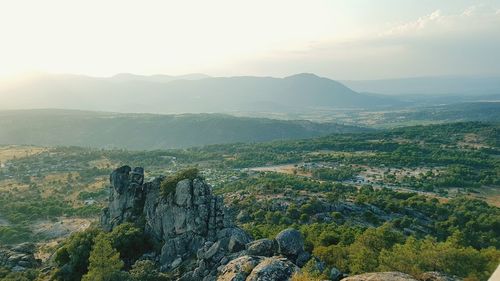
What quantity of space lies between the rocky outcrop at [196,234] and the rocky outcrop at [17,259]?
403 inches

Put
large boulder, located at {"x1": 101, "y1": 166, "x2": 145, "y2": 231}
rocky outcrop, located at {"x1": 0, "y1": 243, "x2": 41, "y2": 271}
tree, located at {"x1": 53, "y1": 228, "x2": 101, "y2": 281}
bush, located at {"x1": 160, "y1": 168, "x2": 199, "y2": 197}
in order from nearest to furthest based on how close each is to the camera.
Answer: tree, located at {"x1": 53, "y1": 228, "x2": 101, "y2": 281} < bush, located at {"x1": 160, "y1": 168, "x2": 199, "y2": 197} < rocky outcrop, located at {"x1": 0, "y1": 243, "x2": 41, "y2": 271} < large boulder, located at {"x1": 101, "y1": 166, "x2": 145, "y2": 231}

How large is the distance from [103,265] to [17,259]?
21767 mm

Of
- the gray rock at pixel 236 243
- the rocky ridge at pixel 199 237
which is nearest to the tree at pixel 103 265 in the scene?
the rocky ridge at pixel 199 237

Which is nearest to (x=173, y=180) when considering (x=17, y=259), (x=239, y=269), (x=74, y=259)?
(x=74, y=259)

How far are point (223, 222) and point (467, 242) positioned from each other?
46424 mm

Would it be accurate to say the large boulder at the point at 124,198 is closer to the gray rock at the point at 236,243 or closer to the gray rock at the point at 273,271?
the gray rock at the point at 236,243

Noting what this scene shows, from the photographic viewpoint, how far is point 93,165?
7239 inches

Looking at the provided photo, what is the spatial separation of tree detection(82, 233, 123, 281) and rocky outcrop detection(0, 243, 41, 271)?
686 inches

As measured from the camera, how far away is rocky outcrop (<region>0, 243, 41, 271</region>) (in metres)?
52.5

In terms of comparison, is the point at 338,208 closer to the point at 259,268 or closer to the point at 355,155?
the point at 259,268

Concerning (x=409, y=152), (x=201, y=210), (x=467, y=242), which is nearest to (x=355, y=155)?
(x=409, y=152)

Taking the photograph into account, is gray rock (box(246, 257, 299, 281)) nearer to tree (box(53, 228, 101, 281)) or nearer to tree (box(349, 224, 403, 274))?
tree (box(349, 224, 403, 274))

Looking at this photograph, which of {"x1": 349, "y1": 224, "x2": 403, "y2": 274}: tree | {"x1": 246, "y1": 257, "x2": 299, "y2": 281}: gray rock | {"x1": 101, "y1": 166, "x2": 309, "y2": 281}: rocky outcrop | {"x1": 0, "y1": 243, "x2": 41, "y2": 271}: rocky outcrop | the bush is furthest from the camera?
{"x1": 0, "y1": 243, "x2": 41, "y2": 271}: rocky outcrop

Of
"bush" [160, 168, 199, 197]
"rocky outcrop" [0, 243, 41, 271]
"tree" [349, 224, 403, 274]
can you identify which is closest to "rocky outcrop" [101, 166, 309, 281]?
"bush" [160, 168, 199, 197]
